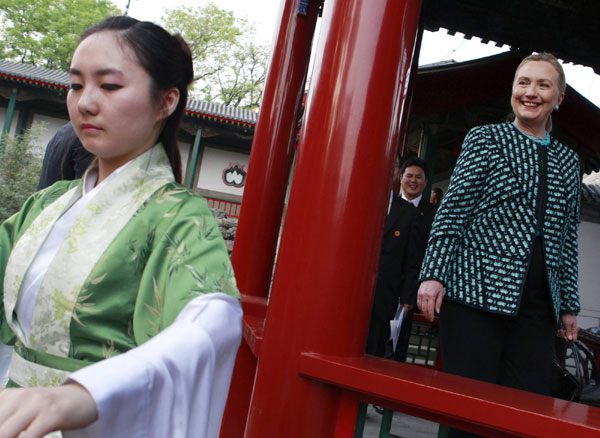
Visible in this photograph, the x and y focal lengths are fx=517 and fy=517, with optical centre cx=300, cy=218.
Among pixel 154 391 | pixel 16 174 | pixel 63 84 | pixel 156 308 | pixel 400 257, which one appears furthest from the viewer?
pixel 63 84

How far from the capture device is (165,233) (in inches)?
39.8

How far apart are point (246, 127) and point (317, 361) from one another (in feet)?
55.1

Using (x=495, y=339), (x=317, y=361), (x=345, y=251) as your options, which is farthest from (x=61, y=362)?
(x=495, y=339)

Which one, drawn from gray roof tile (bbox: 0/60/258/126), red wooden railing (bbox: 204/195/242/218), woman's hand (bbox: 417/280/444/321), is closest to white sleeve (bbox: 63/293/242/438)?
woman's hand (bbox: 417/280/444/321)

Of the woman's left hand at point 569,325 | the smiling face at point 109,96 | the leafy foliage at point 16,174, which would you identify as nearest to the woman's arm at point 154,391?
the smiling face at point 109,96

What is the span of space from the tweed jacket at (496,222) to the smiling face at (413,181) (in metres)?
1.83

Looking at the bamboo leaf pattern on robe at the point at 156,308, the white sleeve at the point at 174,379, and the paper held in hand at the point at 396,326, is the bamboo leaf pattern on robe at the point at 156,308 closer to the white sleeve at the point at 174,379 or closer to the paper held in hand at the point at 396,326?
the white sleeve at the point at 174,379

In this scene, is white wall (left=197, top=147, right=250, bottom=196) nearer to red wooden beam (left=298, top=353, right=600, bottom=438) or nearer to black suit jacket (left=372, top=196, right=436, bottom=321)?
black suit jacket (left=372, top=196, right=436, bottom=321)

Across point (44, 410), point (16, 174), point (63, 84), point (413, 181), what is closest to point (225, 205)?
point (63, 84)

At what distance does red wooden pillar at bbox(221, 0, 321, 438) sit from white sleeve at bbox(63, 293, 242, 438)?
1.78 metres

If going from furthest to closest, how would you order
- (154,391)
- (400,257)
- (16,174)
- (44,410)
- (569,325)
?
1. (16,174)
2. (400,257)
3. (569,325)
4. (154,391)
5. (44,410)

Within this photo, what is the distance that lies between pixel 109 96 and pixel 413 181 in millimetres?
2982

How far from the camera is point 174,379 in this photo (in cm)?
80

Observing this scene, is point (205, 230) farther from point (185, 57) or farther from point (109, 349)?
point (185, 57)
